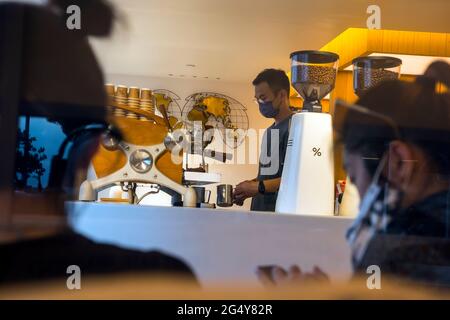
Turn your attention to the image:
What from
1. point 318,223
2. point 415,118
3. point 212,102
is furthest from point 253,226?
point 415,118

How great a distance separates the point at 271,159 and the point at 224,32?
234 millimetres

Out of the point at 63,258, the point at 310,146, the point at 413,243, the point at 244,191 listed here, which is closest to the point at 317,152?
the point at 310,146

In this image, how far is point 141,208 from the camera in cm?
92

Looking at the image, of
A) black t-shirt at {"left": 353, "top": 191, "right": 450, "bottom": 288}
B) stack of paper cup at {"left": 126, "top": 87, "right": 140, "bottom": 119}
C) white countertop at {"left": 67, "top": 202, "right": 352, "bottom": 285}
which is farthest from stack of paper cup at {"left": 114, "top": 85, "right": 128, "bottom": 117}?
black t-shirt at {"left": 353, "top": 191, "right": 450, "bottom": 288}

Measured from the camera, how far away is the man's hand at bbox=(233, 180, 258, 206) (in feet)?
3.11

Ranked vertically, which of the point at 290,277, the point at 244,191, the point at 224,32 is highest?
the point at 224,32

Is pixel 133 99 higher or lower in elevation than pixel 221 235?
higher

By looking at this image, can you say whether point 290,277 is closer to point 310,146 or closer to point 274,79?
point 310,146

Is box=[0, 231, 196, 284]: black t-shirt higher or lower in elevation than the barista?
lower

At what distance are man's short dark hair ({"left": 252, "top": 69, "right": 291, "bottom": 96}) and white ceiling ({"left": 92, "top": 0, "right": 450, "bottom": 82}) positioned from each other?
0.01 m

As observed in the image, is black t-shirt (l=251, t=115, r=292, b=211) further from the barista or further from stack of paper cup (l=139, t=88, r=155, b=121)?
stack of paper cup (l=139, t=88, r=155, b=121)

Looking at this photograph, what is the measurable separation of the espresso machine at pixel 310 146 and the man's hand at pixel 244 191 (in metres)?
0.05

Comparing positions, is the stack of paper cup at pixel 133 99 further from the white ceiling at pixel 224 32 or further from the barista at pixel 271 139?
the barista at pixel 271 139

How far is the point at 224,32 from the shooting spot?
3.21ft
